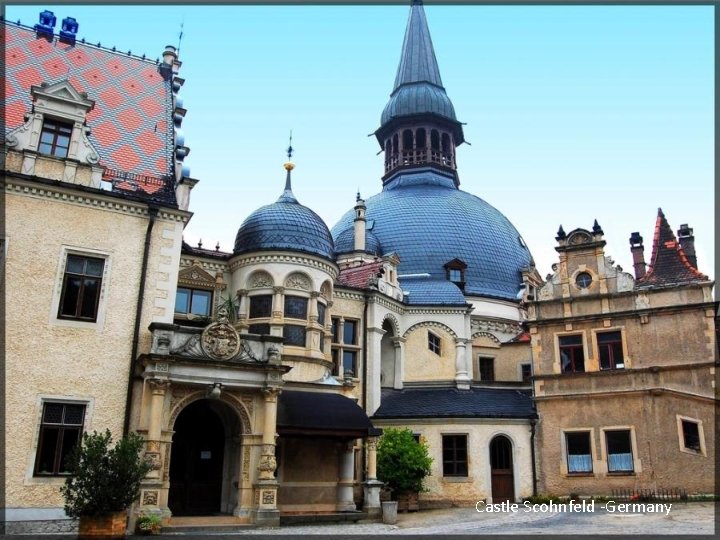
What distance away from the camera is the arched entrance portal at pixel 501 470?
26172 mm

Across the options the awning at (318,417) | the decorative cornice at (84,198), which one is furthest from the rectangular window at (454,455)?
the decorative cornice at (84,198)

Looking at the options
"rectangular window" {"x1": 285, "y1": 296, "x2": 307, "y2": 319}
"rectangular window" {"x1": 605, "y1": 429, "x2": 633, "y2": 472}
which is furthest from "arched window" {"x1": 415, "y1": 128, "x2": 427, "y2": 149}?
"rectangular window" {"x1": 605, "y1": 429, "x2": 633, "y2": 472}

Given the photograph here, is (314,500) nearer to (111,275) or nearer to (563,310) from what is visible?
(111,275)

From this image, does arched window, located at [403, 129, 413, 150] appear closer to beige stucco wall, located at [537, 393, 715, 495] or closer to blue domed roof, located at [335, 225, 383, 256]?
blue domed roof, located at [335, 225, 383, 256]

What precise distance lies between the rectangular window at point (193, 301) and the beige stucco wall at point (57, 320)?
5.17 meters

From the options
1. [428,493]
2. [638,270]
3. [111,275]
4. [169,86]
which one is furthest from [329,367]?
[638,270]

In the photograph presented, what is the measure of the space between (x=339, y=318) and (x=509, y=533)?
1382 cm

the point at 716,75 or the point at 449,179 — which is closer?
the point at 716,75

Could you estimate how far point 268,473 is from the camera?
18.0m

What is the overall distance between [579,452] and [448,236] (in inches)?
655

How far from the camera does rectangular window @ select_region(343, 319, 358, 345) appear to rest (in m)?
28.0

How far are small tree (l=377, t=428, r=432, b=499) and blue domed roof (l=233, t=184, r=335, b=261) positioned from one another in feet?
24.5

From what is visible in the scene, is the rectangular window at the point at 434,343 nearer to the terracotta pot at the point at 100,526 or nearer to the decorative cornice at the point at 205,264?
the decorative cornice at the point at 205,264

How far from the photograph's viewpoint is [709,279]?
81.5 ft
